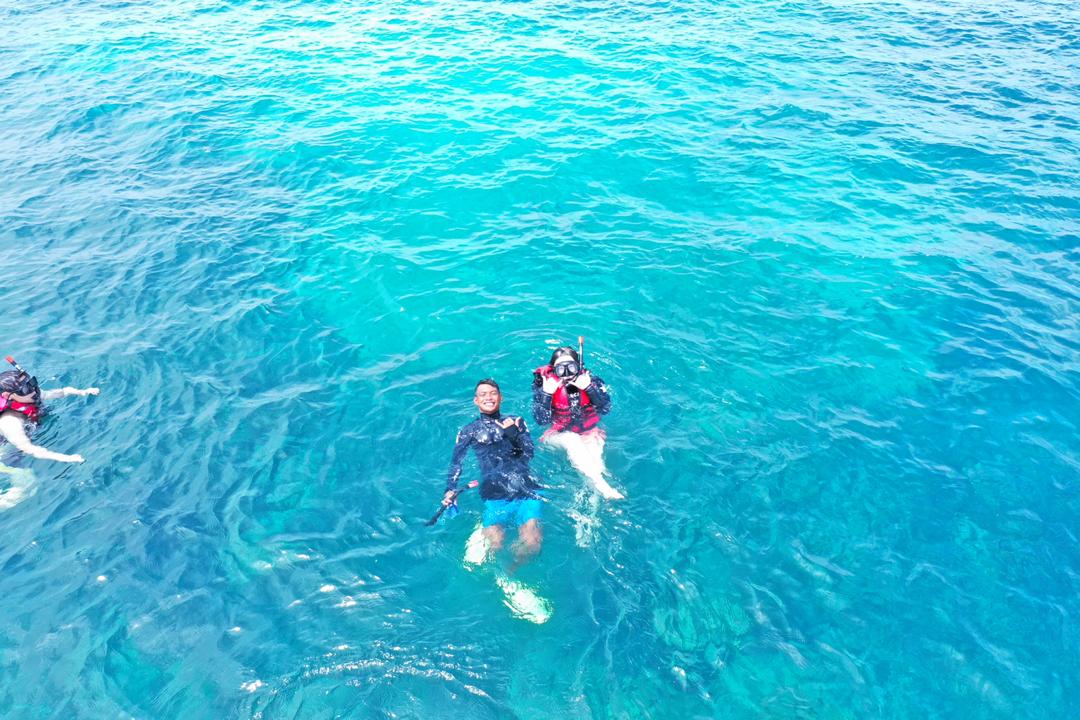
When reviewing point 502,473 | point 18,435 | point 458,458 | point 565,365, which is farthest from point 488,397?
point 18,435

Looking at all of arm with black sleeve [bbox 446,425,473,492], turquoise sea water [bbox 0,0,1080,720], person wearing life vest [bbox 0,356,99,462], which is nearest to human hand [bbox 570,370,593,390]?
turquoise sea water [bbox 0,0,1080,720]

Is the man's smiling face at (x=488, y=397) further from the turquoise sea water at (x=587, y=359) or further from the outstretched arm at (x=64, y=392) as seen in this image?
the outstretched arm at (x=64, y=392)

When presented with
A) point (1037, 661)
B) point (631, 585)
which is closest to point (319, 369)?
point (631, 585)

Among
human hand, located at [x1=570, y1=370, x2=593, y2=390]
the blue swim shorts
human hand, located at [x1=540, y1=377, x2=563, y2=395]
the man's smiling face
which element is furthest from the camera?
human hand, located at [x1=540, y1=377, x2=563, y2=395]

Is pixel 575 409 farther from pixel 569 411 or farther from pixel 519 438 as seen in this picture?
pixel 519 438

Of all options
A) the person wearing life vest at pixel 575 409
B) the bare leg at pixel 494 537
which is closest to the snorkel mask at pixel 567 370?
the person wearing life vest at pixel 575 409

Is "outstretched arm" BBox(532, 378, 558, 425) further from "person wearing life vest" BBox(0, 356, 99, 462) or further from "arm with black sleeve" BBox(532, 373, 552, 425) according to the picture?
"person wearing life vest" BBox(0, 356, 99, 462)

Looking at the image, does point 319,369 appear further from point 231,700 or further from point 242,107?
point 242,107
